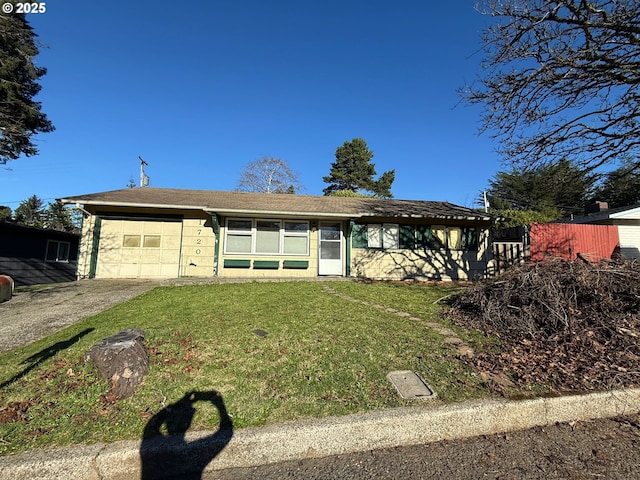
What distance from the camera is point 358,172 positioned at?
132ft

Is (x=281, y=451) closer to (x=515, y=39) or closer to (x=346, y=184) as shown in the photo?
(x=515, y=39)

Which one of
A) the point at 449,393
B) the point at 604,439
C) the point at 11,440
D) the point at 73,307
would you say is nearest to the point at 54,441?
the point at 11,440

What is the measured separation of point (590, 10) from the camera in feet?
22.5

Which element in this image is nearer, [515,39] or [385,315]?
[385,315]

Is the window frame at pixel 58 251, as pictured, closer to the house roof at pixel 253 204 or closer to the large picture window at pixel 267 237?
the house roof at pixel 253 204

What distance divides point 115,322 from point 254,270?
6605 mm

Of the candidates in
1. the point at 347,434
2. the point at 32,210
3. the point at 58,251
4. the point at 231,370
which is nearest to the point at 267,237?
the point at 231,370

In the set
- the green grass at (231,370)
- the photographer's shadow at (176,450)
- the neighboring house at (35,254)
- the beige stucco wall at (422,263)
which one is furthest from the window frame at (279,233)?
the neighboring house at (35,254)

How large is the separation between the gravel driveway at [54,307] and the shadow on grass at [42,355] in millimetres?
810

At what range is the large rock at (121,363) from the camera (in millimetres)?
3191

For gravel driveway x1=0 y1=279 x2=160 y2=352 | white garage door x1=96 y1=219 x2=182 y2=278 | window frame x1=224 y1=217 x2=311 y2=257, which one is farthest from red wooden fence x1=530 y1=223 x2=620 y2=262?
gravel driveway x1=0 y1=279 x2=160 y2=352

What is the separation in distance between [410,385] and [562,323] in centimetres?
281

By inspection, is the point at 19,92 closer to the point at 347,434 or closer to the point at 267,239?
the point at 267,239

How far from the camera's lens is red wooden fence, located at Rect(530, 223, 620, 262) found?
12.2 meters
